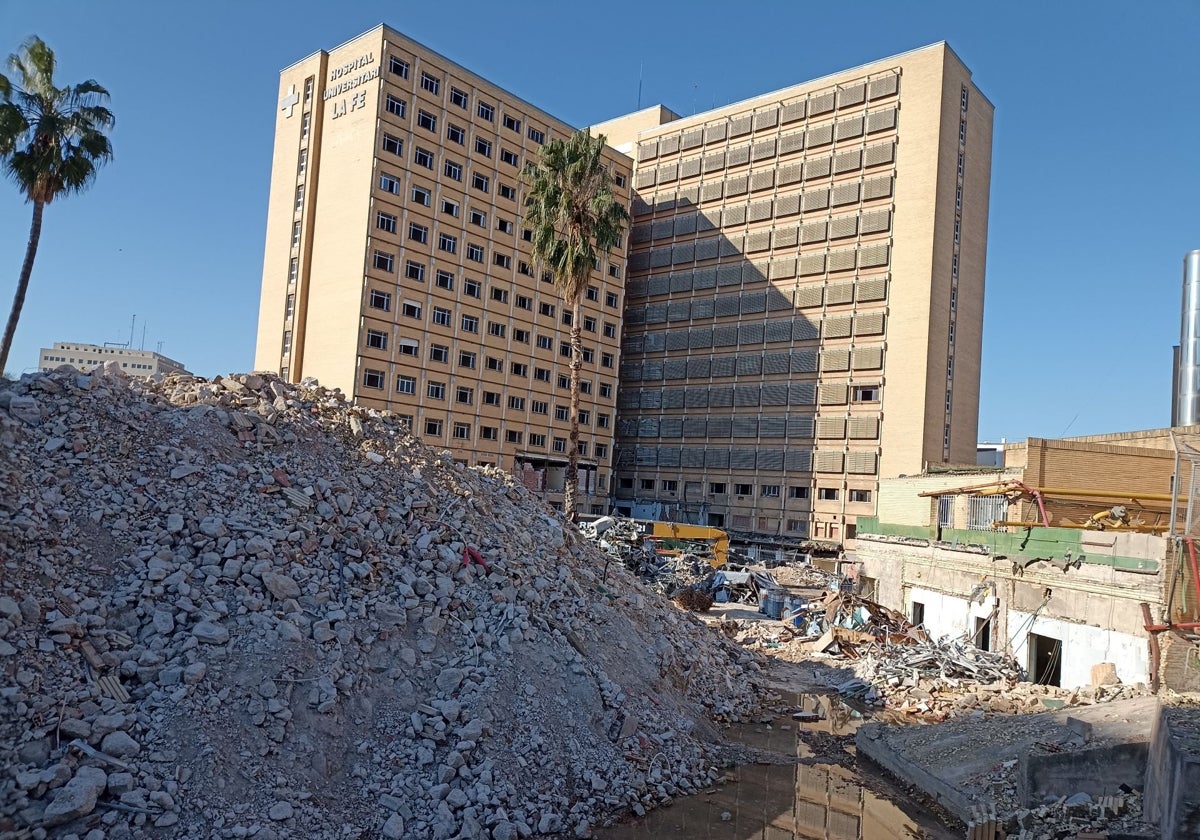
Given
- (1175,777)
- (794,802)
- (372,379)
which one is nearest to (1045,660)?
(794,802)

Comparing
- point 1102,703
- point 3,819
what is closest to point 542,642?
point 3,819

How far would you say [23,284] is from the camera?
83.4 ft

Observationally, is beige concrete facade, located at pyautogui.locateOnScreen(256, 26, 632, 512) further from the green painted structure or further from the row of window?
the green painted structure

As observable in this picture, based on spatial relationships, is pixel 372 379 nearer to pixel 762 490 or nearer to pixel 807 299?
pixel 762 490

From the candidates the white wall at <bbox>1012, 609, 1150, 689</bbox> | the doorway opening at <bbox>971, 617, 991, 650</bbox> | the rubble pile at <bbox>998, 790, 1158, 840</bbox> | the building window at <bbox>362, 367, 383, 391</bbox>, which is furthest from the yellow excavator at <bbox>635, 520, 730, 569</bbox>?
the rubble pile at <bbox>998, 790, 1158, 840</bbox>

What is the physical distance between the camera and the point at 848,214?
58.4 m

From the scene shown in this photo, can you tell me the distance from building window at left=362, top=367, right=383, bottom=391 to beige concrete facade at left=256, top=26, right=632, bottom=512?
0.07 m

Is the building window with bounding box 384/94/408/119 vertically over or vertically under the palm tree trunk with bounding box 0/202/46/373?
over

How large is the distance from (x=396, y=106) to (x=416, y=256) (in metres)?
8.78

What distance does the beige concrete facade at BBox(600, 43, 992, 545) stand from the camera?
55.0 m

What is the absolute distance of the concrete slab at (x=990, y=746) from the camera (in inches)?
527

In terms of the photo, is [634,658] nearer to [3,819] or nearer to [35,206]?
[3,819]

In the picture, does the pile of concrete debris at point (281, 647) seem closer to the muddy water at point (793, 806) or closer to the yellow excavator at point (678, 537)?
the muddy water at point (793, 806)

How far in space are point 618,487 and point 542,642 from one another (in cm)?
5585
